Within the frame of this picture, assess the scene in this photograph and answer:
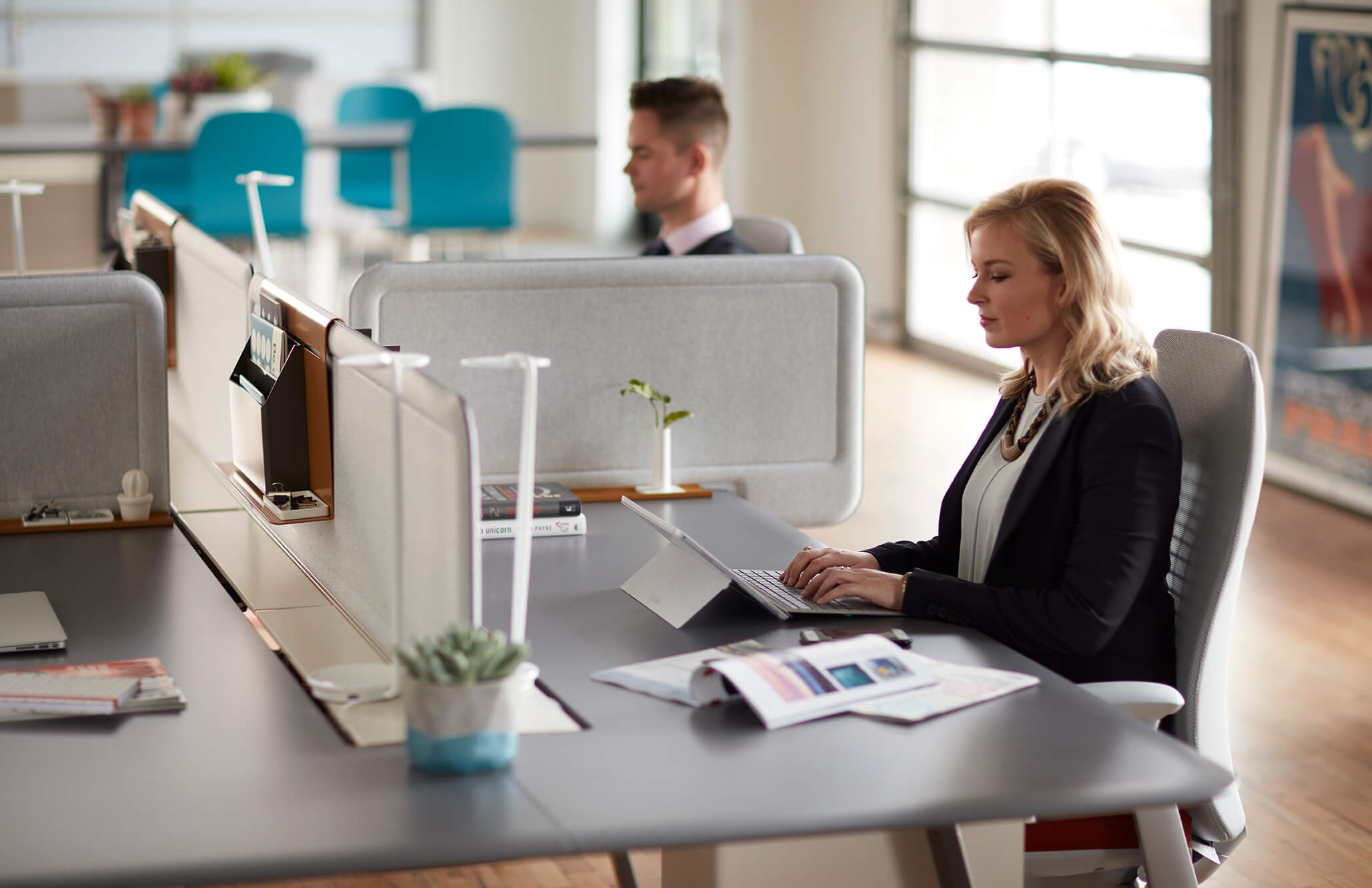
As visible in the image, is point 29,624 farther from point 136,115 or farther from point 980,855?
point 136,115

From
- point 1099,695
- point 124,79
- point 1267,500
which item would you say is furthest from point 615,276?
point 124,79

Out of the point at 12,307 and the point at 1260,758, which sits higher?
the point at 12,307

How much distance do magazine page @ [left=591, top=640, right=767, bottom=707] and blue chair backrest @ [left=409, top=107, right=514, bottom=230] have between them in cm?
482

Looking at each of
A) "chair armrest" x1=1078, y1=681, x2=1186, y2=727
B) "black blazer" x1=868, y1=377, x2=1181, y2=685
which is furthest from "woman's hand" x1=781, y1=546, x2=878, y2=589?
"chair armrest" x1=1078, y1=681, x2=1186, y2=727

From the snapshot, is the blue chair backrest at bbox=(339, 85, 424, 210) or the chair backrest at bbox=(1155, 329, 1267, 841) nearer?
the chair backrest at bbox=(1155, 329, 1267, 841)

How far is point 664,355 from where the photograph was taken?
8.09 ft

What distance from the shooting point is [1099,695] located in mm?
1610

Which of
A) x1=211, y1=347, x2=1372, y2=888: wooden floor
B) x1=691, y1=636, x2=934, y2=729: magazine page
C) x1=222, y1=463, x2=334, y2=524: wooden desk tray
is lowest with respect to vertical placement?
x1=211, y1=347, x2=1372, y2=888: wooden floor

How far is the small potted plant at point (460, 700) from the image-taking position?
1.28 m

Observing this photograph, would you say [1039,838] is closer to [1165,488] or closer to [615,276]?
[1165,488]

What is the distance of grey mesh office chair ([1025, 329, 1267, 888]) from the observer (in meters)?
1.64

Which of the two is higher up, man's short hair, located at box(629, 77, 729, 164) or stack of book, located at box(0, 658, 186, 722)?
man's short hair, located at box(629, 77, 729, 164)

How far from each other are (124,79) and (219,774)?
896 cm

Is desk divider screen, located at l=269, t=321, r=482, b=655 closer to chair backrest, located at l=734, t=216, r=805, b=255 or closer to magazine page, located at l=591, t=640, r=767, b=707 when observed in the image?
magazine page, located at l=591, t=640, r=767, b=707
